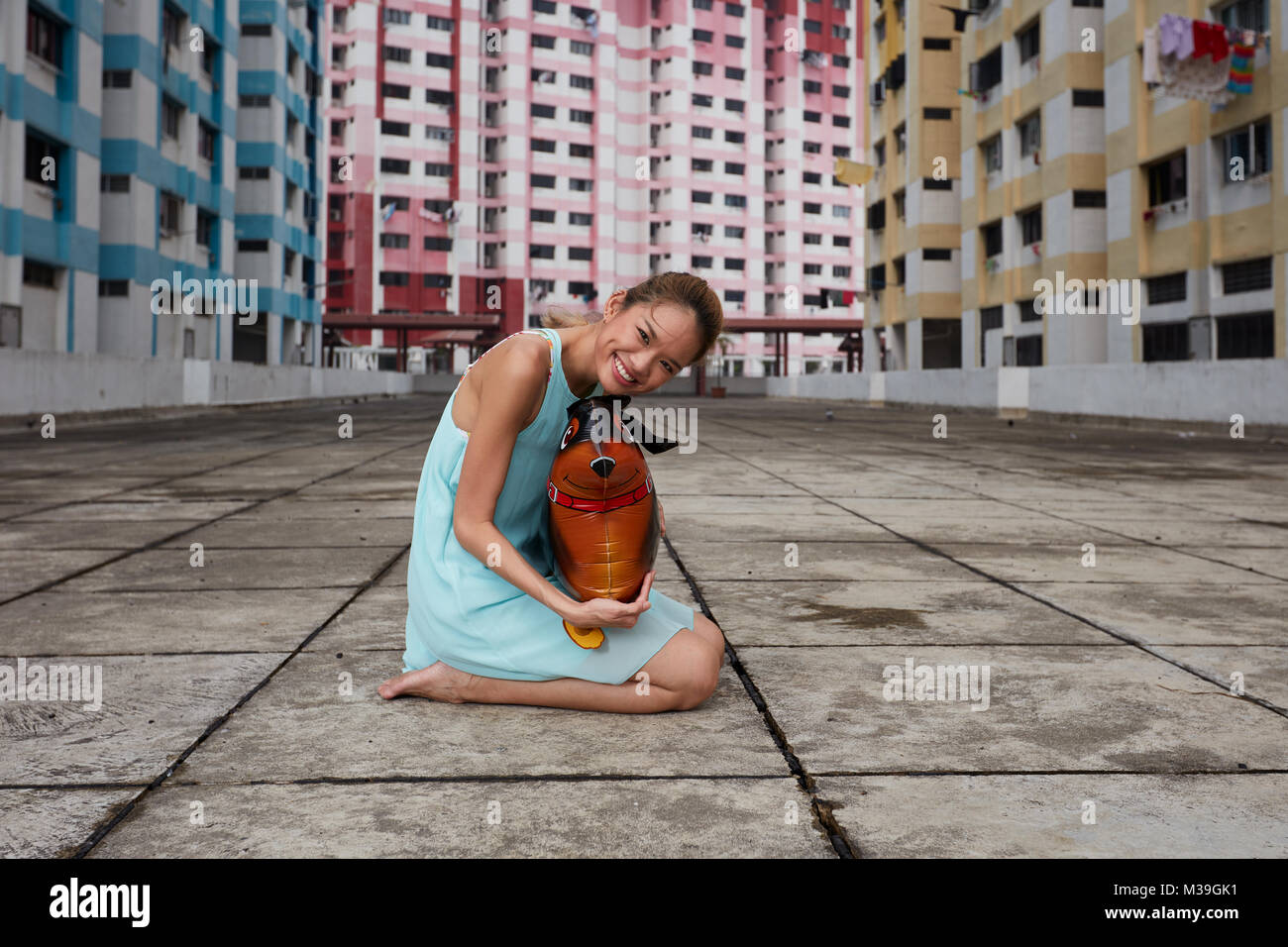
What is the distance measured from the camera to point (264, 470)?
11086 mm

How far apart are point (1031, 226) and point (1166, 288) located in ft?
25.7

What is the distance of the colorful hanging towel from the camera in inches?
877

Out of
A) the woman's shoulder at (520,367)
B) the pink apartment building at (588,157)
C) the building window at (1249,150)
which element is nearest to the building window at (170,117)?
the building window at (1249,150)

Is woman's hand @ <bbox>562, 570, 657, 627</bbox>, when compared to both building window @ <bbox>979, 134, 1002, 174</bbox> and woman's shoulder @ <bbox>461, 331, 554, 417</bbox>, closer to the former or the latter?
woman's shoulder @ <bbox>461, 331, 554, 417</bbox>

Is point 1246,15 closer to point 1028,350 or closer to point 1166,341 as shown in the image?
point 1166,341

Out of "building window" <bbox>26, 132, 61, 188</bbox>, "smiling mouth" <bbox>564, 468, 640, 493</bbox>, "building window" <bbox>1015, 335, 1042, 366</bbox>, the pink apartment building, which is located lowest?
"smiling mouth" <bbox>564, 468, 640, 493</bbox>

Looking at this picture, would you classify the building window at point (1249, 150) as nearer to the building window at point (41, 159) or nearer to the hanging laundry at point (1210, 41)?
the hanging laundry at point (1210, 41)

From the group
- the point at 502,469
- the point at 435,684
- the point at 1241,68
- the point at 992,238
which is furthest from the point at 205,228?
the point at 502,469

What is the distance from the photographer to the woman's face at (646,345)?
280cm

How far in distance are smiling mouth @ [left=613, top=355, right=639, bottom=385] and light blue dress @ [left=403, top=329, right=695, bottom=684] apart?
20cm

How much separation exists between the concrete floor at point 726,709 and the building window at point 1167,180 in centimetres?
2090

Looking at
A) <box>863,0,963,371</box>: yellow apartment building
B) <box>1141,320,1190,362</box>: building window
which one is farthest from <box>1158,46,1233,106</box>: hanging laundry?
<box>863,0,963,371</box>: yellow apartment building
